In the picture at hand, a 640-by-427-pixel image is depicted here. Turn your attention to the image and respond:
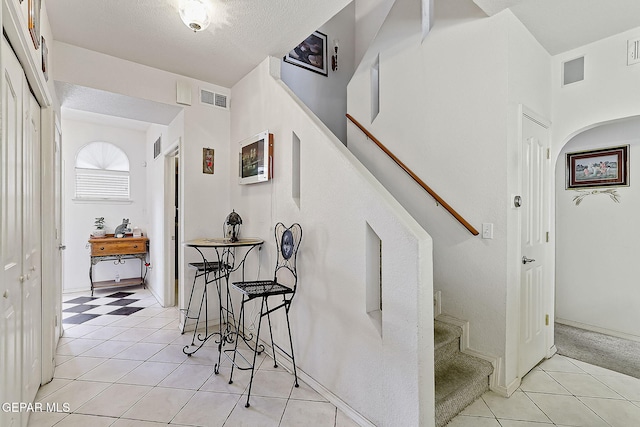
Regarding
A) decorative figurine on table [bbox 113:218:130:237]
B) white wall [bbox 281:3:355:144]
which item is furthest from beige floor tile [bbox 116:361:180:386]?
decorative figurine on table [bbox 113:218:130:237]

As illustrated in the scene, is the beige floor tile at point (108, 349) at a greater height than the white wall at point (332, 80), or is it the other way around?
the white wall at point (332, 80)

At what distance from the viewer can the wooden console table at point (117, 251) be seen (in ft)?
16.4

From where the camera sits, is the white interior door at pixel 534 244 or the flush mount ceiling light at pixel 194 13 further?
the white interior door at pixel 534 244

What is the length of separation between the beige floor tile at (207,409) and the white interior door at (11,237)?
849 mm

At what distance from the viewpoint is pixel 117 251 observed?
5.12m

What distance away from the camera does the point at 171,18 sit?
8.01 ft

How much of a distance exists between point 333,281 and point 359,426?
0.88 m

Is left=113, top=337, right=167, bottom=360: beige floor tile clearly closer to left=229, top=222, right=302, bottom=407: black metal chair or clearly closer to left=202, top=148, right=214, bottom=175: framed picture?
left=229, top=222, right=302, bottom=407: black metal chair

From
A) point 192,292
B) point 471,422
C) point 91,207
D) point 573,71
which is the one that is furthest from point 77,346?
point 573,71

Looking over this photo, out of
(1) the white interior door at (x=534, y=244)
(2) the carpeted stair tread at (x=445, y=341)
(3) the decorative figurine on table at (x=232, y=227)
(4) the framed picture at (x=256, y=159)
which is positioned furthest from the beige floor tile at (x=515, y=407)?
(4) the framed picture at (x=256, y=159)

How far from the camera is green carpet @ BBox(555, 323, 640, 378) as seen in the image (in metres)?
2.69

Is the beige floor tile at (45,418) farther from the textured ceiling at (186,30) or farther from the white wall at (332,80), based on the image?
the white wall at (332,80)

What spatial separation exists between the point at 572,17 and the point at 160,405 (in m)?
4.02

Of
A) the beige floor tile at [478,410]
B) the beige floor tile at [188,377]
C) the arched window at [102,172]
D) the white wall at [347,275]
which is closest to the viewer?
the white wall at [347,275]
